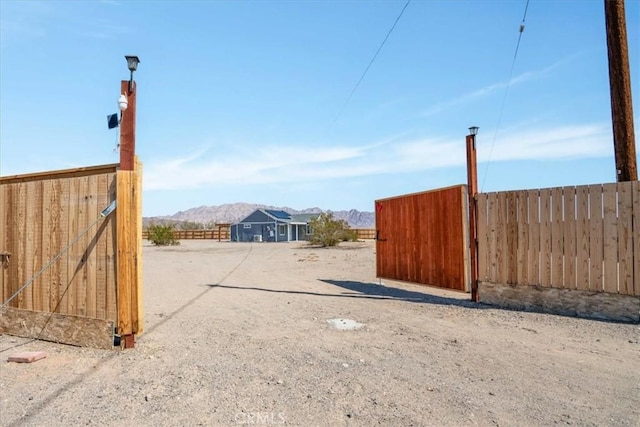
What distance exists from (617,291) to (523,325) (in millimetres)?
1620

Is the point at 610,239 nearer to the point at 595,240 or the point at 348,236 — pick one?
the point at 595,240

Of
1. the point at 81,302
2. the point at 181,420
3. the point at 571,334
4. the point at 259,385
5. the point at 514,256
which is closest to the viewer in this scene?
the point at 181,420

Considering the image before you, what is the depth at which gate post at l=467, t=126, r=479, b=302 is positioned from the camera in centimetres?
837

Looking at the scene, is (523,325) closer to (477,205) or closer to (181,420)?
(477,205)

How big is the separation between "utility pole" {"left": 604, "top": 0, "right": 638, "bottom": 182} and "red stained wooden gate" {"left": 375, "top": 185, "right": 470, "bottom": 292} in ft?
9.02

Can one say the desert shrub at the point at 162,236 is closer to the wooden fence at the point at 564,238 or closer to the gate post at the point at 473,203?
the gate post at the point at 473,203

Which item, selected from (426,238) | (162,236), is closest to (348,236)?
(162,236)

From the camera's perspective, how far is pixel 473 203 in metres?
8.51

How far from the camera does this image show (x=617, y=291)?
6465 millimetres

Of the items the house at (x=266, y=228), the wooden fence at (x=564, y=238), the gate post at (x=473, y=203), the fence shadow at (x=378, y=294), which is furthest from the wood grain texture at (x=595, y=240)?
the house at (x=266, y=228)

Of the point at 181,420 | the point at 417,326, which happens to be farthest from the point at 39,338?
the point at 417,326

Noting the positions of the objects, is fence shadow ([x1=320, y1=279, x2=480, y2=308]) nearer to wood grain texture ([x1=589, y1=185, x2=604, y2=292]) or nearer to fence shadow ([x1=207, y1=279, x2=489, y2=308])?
fence shadow ([x1=207, y1=279, x2=489, y2=308])

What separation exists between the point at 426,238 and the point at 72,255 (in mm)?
7290

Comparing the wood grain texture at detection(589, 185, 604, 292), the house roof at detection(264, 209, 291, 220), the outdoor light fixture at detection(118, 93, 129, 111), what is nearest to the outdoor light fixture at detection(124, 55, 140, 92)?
the outdoor light fixture at detection(118, 93, 129, 111)
